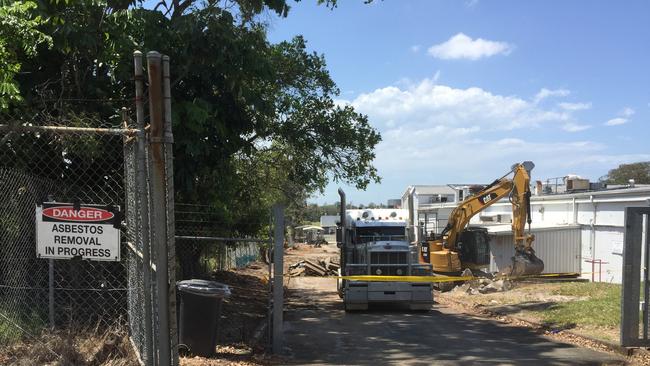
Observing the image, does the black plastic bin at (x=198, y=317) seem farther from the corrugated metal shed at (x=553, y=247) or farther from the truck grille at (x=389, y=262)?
the corrugated metal shed at (x=553, y=247)

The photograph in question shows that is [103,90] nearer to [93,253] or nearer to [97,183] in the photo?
[97,183]

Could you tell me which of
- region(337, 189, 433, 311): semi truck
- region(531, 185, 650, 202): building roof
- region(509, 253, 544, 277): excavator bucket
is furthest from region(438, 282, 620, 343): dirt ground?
region(531, 185, 650, 202): building roof

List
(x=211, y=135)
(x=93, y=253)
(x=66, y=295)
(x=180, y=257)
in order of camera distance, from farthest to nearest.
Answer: (x=180, y=257) < (x=211, y=135) < (x=66, y=295) < (x=93, y=253)

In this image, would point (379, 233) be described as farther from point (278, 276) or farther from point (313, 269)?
point (313, 269)

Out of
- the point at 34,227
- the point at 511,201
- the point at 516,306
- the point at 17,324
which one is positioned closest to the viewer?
the point at 17,324

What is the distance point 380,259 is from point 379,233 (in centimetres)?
138

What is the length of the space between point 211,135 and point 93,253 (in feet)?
20.0

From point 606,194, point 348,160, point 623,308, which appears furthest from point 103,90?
point 606,194

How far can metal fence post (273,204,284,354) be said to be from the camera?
918 centimetres

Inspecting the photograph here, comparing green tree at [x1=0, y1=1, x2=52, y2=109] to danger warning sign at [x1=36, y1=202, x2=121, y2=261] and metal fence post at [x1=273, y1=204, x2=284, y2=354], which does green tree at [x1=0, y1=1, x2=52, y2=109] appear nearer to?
danger warning sign at [x1=36, y1=202, x2=121, y2=261]

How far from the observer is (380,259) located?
17.4 meters

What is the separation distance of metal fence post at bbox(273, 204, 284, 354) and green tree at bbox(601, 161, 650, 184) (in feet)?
226

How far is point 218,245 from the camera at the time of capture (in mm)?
19438

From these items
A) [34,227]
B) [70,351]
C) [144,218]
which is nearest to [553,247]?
[34,227]
